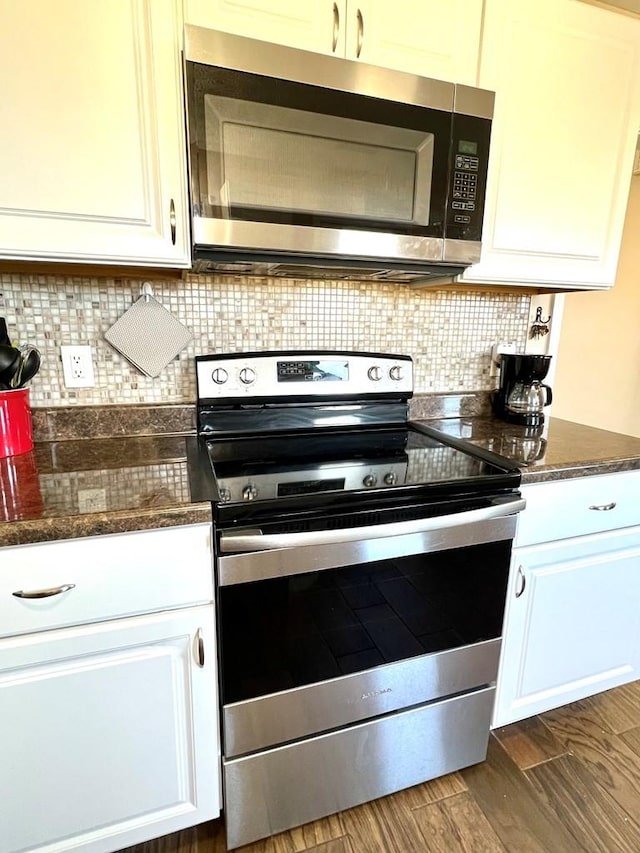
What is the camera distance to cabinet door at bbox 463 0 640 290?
48.1 inches

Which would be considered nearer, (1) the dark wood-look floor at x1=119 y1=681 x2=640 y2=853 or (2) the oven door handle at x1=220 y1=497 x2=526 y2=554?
(2) the oven door handle at x1=220 y1=497 x2=526 y2=554

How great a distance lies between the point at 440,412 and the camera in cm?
171

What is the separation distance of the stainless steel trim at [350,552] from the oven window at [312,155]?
0.75 m

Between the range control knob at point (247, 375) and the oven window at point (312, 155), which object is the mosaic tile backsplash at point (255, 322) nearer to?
the range control knob at point (247, 375)

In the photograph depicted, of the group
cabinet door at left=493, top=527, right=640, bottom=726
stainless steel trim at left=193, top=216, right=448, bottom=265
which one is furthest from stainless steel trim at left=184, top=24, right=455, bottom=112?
cabinet door at left=493, top=527, right=640, bottom=726

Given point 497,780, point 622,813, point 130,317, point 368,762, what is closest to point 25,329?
point 130,317

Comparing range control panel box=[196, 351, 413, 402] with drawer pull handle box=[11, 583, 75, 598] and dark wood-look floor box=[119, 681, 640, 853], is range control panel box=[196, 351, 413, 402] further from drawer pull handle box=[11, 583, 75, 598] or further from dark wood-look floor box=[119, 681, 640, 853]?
dark wood-look floor box=[119, 681, 640, 853]

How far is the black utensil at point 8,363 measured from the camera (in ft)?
3.47

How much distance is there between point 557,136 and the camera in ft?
4.30

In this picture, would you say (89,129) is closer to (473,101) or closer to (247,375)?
(247,375)

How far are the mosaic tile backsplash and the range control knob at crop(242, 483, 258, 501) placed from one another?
1.79ft

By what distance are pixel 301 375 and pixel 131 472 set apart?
2.02 ft

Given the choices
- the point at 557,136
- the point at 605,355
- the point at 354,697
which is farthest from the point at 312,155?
the point at 605,355

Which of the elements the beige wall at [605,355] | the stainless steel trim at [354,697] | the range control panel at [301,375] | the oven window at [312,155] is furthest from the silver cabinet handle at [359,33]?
the beige wall at [605,355]
